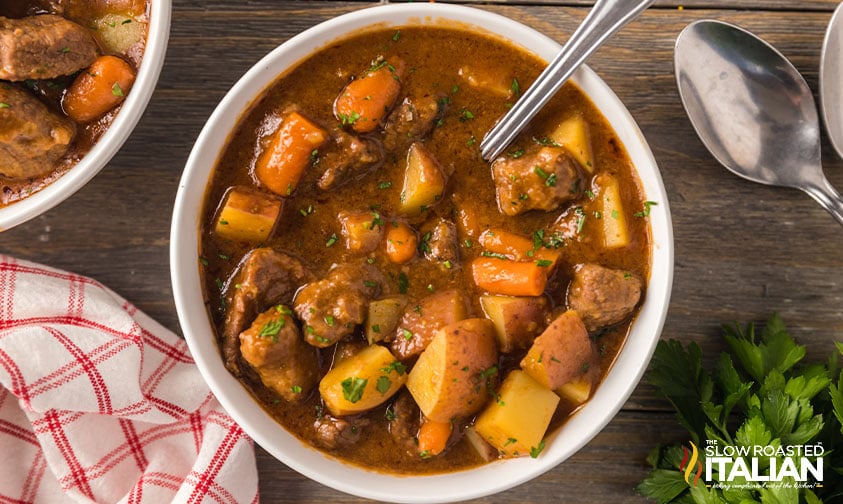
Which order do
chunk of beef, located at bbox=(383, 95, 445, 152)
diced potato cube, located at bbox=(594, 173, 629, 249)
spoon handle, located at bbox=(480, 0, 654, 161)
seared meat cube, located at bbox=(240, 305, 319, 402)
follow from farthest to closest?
diced potato cube, located at bbox=(594, 173, 629, 249), chunk of beef, located at bbox=(383, 95, 445, 152), seared meat cube, located at bbox=(240, 305, 319, 402), spoon handle, located at bbox=(480, 0, 654, 161)

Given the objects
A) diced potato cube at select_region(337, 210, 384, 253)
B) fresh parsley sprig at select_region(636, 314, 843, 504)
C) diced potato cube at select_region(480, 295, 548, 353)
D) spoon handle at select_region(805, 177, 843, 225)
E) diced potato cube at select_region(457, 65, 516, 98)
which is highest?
diced potato cube at select_region(457, 65, 516, 98)

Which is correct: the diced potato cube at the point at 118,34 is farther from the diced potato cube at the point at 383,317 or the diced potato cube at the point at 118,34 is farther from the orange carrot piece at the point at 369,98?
the diced potato cube at the point at 383,317

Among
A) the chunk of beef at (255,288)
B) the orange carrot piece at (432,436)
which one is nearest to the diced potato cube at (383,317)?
the chunk of beef at (255,288)

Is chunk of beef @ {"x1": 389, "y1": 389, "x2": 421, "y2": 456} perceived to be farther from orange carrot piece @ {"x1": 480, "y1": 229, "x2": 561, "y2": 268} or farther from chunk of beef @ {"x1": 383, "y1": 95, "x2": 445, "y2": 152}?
chunk of beef @ {"x1": 383, "y1": 95, "x2": 445, "y2": 152}

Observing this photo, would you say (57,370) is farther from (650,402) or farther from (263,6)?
(650,402)

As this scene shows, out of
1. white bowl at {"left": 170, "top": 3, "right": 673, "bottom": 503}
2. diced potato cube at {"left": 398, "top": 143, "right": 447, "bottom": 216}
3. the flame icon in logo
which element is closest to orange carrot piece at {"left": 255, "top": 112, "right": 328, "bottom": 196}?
white bowl at {"left": 170, "top": 3, "right": 673, "bottom": 503}

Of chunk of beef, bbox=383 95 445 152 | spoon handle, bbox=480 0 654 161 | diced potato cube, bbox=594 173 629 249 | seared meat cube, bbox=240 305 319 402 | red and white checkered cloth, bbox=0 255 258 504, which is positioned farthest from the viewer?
red and white checkered cloth, bbox=0 255 258 504

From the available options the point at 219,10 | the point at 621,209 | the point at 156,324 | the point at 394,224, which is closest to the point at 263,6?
the point at 219,10
